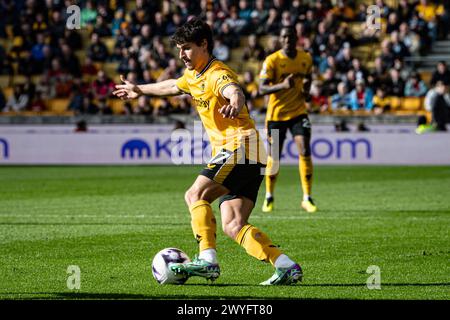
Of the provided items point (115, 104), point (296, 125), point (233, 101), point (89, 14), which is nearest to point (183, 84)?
point (233, 101)

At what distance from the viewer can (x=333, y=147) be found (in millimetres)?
23375

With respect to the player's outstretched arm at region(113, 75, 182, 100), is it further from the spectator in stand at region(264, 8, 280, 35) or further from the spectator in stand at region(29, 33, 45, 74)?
the spectator in stand at region(29, 33, 45, 74)

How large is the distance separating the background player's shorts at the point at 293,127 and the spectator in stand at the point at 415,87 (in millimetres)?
12796

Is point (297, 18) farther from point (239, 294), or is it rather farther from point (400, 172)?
point (239, 294)

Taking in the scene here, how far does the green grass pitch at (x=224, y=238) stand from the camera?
7.69 m

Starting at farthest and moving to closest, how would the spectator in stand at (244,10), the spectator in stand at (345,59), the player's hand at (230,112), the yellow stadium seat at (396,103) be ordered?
1. the spectator in stand at (244,10)
2. the spectator in stand at (345,59)
3. the yellow stadium seat at (396,103)
4. the player's hand at (230,112)

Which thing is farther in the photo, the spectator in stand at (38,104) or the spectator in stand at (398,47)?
the spectator in stand at (38,104)

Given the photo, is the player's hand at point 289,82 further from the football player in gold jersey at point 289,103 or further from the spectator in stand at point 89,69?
the spectator in stand at point 89,69

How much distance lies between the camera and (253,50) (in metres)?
28.4

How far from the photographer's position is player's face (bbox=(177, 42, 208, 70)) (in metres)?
7.92

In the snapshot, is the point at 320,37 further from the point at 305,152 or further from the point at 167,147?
the point at 305,152

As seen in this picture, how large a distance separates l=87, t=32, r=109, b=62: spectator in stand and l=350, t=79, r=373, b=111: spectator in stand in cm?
785

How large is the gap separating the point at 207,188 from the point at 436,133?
624 inches

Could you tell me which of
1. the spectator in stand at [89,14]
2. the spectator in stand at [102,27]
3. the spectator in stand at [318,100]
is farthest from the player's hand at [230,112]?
the spectator in stand at [89,14]
